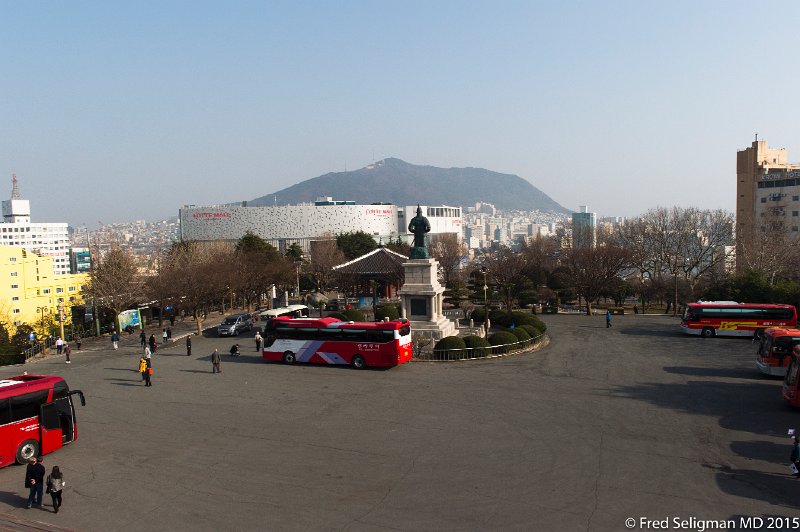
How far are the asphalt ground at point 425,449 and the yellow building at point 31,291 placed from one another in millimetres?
21230

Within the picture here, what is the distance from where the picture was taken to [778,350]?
22547 mm

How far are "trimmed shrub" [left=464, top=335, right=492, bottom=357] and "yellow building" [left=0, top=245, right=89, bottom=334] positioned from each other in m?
30.4

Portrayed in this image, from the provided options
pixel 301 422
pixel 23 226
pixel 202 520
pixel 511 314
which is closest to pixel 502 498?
pixel 202 520

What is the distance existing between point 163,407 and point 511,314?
74.3 ft

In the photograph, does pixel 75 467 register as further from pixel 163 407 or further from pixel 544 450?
pixel 544 450

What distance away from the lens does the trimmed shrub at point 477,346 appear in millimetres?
27844

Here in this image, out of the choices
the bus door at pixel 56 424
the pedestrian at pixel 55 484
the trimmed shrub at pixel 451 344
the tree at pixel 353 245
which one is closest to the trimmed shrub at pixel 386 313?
the trimmed shrub at pixel 451 344

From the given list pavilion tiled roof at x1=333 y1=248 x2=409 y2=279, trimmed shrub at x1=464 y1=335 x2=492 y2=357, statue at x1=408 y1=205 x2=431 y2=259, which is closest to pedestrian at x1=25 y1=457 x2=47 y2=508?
trimmed shrub at x1=464 y1=335 x2=492 y2=357

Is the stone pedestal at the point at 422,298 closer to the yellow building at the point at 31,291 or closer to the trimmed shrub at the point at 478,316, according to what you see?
the trimmed shrub at the point at 478,316

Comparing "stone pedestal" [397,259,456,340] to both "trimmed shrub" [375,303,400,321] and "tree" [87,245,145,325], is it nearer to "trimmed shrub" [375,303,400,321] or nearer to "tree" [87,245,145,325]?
"trimmed shrub" [375,303,400,321]

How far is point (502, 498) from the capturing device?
39.9 feet

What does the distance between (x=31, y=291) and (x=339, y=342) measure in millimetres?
32460

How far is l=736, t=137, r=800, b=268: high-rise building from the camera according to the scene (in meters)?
67.9

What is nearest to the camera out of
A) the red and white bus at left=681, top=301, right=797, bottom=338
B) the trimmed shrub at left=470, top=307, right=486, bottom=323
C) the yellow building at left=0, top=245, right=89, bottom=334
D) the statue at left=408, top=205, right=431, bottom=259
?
the red and white bus at left=681, top=301, right=797, bottom=338
